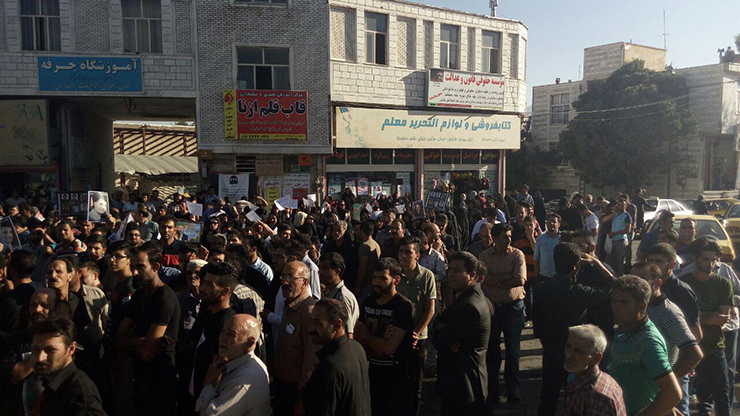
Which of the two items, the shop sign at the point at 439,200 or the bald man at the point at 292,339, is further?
the shop sign at the point at 439,200

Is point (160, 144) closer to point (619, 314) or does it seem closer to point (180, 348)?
point (180, 348)

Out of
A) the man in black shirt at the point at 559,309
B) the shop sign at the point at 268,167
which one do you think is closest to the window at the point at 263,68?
the shop sign at the point at 268,167

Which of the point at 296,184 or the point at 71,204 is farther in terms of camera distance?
the point at 296,184

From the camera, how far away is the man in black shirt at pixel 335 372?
3.29 metres

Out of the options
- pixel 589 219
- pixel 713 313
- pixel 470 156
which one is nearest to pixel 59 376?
pixel 713 313

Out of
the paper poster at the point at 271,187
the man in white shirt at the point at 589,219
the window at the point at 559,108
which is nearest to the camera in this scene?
the man in white shirt at the point at 589,219

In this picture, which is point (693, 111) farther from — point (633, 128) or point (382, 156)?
point (382, 156)

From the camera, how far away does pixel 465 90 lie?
2294 cm

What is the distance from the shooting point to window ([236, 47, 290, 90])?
19344mm

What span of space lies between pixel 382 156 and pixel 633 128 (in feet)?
53.2

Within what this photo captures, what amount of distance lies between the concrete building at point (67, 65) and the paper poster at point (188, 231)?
10452 mm

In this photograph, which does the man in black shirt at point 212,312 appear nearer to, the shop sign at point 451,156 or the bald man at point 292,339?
the bald man at point 292,339

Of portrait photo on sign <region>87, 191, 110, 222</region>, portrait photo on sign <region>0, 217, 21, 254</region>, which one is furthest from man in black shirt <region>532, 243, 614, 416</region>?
portrait photo on sign <region>87, 191, 110, 222</region>

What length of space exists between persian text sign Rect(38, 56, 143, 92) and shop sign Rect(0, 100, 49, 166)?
2.70ft
